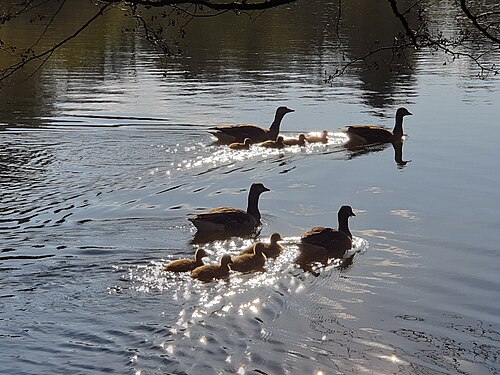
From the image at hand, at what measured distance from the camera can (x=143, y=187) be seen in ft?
58.0

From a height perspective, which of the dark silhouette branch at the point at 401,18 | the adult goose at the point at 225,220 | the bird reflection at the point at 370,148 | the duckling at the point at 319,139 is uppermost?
the dark silhouette branch at the point at 401,18

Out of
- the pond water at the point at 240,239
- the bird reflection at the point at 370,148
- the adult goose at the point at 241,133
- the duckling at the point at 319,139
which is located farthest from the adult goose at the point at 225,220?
the duckling at the point at 319,139

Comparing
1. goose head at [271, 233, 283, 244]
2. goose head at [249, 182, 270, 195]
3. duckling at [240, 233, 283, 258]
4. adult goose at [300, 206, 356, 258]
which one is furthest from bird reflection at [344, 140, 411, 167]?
duckling at [240, 233, 283, 258]

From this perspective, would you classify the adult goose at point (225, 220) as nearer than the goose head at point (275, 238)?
No

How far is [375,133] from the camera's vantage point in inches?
881

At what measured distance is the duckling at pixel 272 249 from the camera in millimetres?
13984

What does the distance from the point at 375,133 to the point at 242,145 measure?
3.29m

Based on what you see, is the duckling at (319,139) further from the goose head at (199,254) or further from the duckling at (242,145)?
the goose head at (199,254)

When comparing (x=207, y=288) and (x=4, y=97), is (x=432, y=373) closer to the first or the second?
(x=207, y=288)

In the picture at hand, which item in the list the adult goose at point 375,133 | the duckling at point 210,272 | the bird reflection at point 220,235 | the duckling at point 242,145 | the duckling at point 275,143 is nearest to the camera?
the duckling at point 210,272

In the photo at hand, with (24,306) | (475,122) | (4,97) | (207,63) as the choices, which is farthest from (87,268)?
(207,63)

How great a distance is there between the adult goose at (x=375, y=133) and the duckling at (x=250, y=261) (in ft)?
28.9

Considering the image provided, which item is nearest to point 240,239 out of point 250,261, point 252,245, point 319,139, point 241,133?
point 252,245

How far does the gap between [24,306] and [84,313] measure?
80cm
